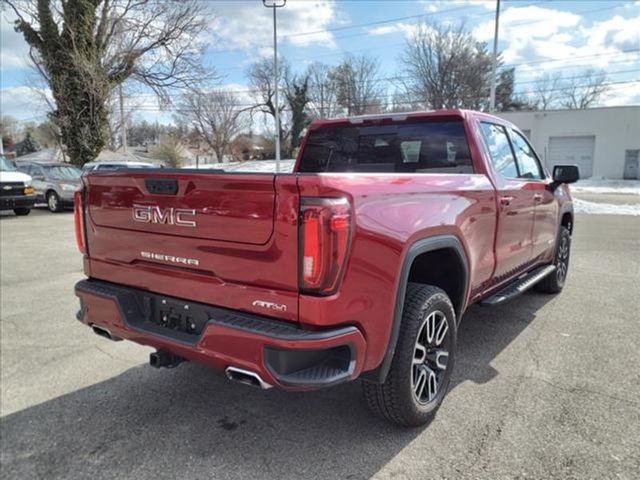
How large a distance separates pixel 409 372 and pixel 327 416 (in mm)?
762

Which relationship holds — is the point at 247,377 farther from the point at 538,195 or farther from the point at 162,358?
the point at 538,195

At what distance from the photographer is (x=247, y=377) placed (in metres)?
2.34

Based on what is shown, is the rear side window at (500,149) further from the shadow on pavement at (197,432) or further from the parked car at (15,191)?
the parked car at (15,191)

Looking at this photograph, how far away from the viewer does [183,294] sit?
2.64 m

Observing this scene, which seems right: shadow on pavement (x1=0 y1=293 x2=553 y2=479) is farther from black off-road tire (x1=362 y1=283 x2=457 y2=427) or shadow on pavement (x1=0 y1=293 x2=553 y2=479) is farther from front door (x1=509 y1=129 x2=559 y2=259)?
front door (x1=509 y1=129 x2=559 y2=259)

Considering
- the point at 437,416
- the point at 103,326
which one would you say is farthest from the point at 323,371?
the point at 103,326

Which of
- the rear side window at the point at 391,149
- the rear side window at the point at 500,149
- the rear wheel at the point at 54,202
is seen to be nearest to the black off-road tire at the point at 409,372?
the rear side window at the point at 391,149

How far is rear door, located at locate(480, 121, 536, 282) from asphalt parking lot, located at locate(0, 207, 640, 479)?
2.38 ft

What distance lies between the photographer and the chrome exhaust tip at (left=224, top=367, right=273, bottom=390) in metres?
2.29

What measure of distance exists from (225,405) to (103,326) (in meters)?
0.96

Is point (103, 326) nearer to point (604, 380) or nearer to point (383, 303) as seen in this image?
point (383, 303)

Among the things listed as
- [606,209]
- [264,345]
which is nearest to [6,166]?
[264,345]

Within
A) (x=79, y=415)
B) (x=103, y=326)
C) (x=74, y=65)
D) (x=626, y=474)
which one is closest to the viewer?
(x=626, y=474)

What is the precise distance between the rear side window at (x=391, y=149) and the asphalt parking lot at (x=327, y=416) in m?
1.61
